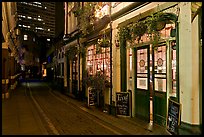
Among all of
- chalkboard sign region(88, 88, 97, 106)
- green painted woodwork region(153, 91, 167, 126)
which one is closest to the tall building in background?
chalkboard sign region(88, 88, 97, 106)

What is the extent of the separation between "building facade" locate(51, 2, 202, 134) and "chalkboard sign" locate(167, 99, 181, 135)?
15 centimetres

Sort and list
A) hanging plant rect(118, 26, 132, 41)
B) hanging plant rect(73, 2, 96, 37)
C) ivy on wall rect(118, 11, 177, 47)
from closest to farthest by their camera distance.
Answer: ivy on wall rect(118, 11, 177, 47), hanging plant rect(118, 26, 132, 41), hanging plant rect(73, 2, 96, 37)

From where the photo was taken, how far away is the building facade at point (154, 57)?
21.8 ft

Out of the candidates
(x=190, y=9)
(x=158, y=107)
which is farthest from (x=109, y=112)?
(x=190, y=9)

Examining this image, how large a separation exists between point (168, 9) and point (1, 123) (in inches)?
276

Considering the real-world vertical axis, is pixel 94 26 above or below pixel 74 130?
above

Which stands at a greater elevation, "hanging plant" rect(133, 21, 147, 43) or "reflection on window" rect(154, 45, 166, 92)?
"hanging plant" rect(133, 21, 147, 43)

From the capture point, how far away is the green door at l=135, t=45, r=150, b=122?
30.6ft

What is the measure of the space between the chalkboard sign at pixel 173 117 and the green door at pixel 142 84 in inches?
84.0

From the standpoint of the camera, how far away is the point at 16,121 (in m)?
9.64

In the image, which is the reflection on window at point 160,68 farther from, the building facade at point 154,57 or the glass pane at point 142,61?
the glass pane at point 142,61

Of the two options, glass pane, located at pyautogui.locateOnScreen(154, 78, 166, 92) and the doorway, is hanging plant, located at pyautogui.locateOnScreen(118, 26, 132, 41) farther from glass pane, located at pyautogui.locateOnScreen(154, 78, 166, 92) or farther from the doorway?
glass pane, located at pyautogui.locateOnScreen(154, 78, 166, 92)

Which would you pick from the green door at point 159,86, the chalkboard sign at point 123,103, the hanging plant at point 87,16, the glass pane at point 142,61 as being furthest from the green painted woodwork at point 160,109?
the hanging plant at point 87,16

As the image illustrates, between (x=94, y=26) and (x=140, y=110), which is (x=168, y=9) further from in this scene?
(x=94, y=26)
